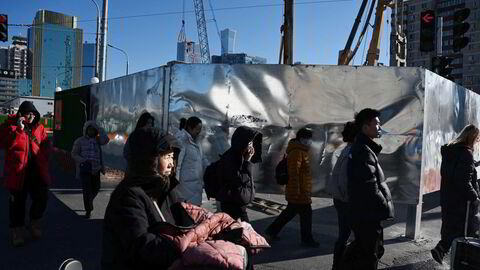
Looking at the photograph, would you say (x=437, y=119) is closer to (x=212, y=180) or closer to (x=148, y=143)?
(x=212, y=180)

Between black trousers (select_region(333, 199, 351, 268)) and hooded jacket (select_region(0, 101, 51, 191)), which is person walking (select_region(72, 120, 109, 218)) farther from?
black trousers (select_region(333, 199, 351, 268))

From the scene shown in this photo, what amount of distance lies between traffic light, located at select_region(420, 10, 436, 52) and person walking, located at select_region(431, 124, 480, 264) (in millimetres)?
6347

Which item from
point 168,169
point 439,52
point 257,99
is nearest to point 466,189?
point 257,99

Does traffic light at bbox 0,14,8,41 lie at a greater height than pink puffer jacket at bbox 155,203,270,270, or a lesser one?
greater

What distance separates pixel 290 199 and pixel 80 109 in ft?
33.7

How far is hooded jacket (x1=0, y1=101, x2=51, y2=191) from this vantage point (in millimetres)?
5586

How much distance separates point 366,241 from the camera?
13.0 feet

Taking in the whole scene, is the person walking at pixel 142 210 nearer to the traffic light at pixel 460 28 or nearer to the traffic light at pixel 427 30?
the traffic light at pixel 427 30

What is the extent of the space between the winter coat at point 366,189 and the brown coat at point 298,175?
6.37 ft

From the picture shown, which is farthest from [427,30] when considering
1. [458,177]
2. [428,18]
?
[458,177]

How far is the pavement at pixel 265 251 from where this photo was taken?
5305 mm

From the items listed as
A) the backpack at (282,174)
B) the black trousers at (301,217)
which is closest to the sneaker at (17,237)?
the black trousers at (301,217)

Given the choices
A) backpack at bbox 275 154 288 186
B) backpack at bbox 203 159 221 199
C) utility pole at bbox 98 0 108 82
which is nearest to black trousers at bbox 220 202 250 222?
backpack at bbox 203 159 221 199

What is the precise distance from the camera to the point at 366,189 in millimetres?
3889
